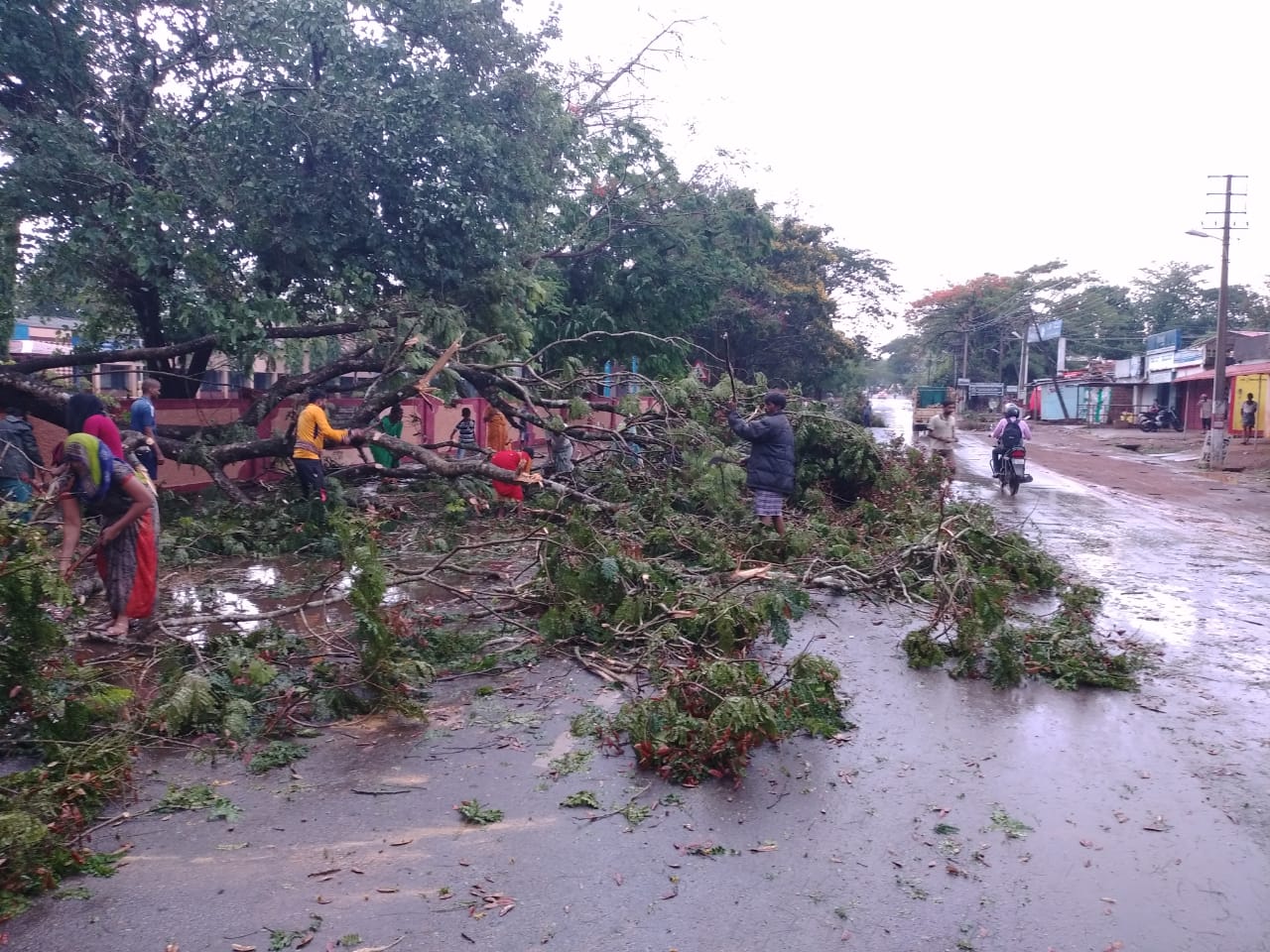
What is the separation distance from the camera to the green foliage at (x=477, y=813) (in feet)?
12.8

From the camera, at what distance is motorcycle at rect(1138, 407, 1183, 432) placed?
39188mm

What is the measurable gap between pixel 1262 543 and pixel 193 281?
12558 mm

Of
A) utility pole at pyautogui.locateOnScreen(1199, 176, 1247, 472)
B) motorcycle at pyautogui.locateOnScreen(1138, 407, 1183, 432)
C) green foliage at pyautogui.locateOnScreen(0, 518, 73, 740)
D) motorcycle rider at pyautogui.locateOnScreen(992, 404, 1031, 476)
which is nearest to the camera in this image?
green foliage at pyautogui.locateOnScreen(0, 518, 73, 740)

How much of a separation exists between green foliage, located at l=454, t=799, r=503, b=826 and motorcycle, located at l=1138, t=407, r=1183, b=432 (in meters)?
41.6

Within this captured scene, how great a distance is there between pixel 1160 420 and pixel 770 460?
122 ft

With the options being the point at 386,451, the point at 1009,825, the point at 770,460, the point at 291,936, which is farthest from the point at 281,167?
the point at 1009,825

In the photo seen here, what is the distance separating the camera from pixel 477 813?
3.95 metres

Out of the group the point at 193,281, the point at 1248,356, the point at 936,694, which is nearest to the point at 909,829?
the point at 936,694

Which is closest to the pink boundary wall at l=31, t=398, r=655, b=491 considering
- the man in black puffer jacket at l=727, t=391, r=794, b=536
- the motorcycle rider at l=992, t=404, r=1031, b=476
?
the man in black puffer jacket at l=727, t=391, r=794, b=536

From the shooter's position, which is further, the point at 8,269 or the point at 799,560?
the point at 8,269

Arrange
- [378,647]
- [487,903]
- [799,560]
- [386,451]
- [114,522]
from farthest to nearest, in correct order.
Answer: [386,451] < [799,560] < [114,522] < [378,647] < [487,903]

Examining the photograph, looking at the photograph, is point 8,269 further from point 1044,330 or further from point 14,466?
point 1044,330

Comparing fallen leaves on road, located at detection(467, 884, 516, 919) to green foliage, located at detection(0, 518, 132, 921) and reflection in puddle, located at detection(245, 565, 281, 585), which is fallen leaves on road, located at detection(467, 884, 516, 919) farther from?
reflection in puddle, located at detection(245, 565, 281, 585)

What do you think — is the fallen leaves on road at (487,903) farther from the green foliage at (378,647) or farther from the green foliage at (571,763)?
the green foliage at (378,647)
